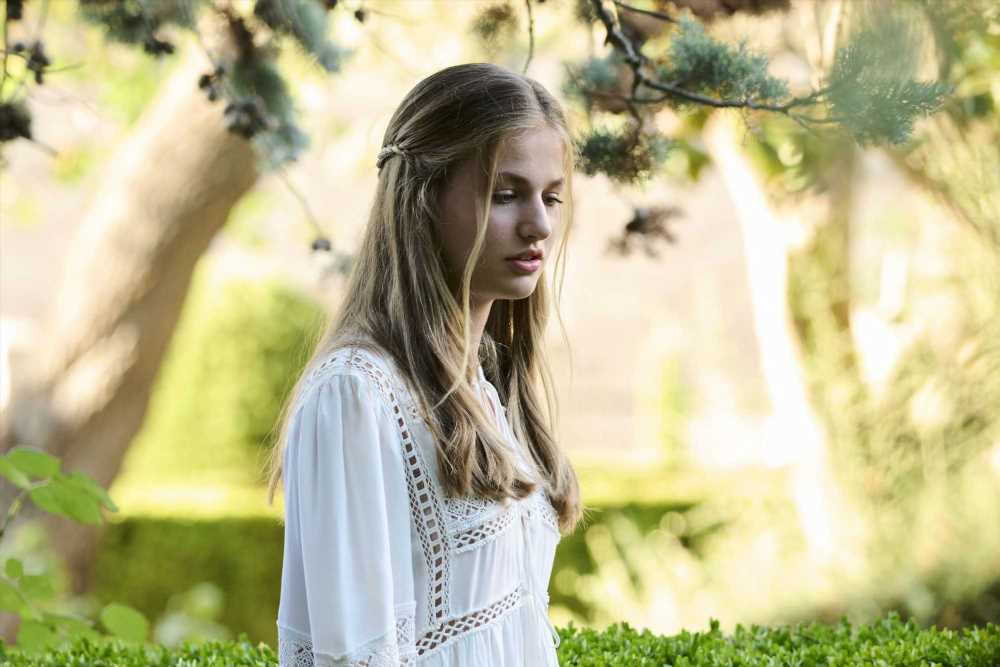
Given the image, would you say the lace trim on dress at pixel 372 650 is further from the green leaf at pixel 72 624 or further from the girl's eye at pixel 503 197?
the green leaf at pixel 72 624

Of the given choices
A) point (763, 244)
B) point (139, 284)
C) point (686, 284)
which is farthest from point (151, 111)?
point (686, 284)

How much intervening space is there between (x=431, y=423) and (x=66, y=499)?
3.86ft

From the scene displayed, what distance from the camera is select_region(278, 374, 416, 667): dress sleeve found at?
146cm

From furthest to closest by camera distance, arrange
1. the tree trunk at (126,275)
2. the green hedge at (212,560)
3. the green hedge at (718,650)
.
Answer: the green hedge at (212,560) < the tree trunk at (126,275) < the green hedge at (718,650)

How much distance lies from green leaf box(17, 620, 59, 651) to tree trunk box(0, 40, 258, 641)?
2.23m

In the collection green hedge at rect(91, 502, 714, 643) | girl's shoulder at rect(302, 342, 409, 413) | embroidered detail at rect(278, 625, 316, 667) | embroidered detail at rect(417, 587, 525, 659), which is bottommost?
green hedge at rect(91, 502, 714, 643)

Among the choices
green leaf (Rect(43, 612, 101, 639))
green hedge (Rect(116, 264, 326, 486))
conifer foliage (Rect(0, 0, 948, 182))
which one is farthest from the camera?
green hedge (Rect(116, 264, 326, 486))

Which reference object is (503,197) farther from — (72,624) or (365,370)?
(72,624)

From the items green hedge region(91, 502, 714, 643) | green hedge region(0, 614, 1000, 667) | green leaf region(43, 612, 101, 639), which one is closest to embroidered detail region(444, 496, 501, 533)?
green hedge region(0, 614, 1000, 667)

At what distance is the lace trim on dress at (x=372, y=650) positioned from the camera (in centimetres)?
145

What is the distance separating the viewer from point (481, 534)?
1679mm

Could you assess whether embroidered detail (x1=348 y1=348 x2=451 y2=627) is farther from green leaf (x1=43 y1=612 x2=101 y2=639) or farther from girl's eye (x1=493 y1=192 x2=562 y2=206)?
green leaf (x1=43 y1=612 x2=101 y2=639)

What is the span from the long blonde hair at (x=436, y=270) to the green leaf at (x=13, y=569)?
952 mm

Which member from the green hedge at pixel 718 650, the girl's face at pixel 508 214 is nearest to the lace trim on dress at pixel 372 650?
the girl's face at pixel 508 214
